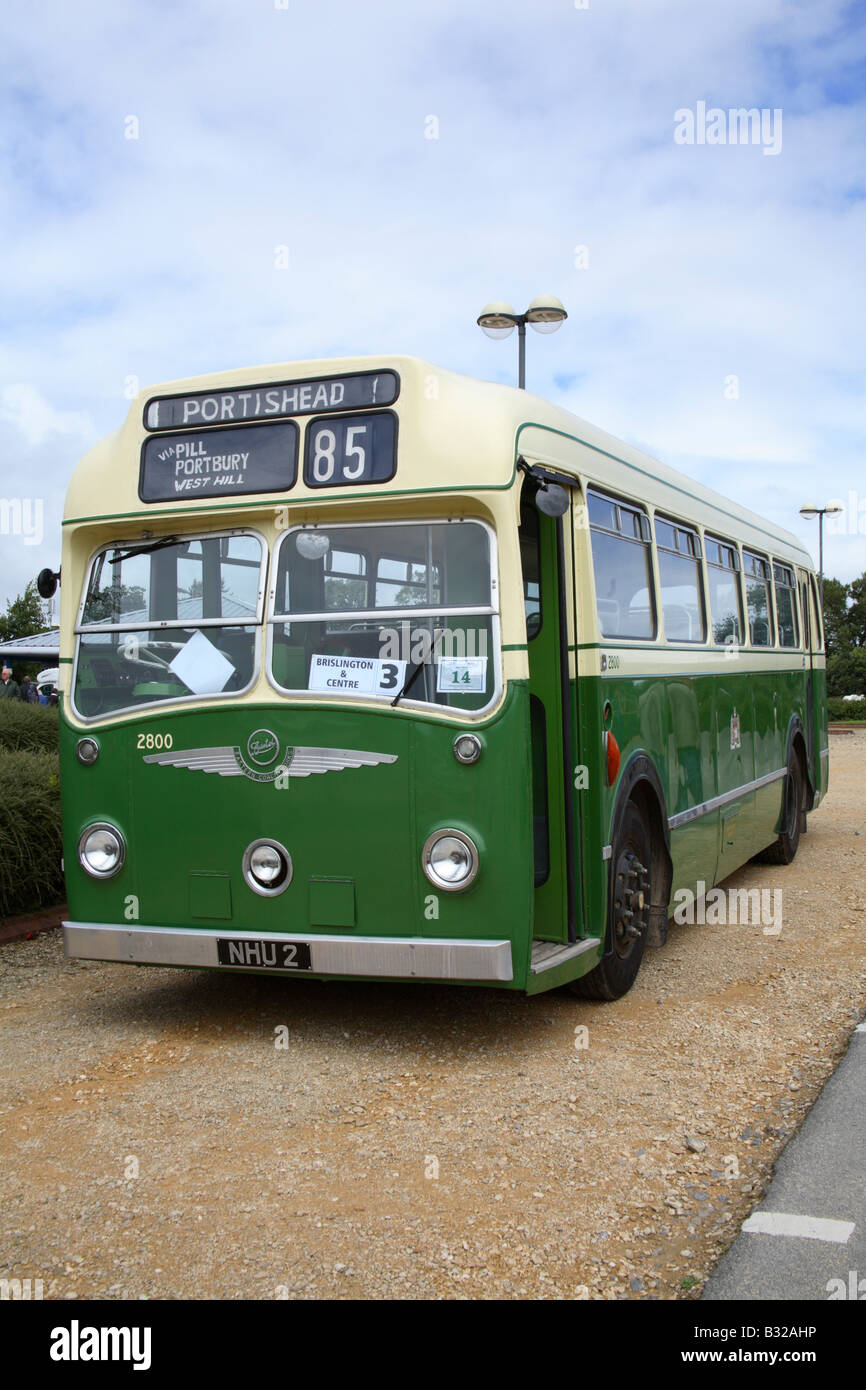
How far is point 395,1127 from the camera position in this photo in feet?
15.7

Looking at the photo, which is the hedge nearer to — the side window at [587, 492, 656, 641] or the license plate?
the side window at [587, 492, 656, 641]

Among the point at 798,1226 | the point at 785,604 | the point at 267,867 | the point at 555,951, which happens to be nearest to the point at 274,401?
the point at 267,867

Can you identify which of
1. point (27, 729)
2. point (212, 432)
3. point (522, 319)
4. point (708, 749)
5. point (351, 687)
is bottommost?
point (708, 749)

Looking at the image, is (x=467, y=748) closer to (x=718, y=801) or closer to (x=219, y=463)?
(x=219, y=463)

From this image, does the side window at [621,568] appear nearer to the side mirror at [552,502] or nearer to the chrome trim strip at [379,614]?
the side mirror at [552,502]

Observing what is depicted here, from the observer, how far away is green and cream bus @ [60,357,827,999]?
5.39 meters

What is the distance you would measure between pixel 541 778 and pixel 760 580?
5037 millimetres

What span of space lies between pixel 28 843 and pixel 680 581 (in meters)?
4.90

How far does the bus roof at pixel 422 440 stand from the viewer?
5.46 metres

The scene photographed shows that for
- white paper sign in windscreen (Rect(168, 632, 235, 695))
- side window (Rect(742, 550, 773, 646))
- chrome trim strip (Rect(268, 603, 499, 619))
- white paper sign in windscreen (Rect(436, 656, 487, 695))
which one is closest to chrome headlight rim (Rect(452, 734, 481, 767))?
white paper sign in windscreen (Rect(436, 656, 487, 695))
